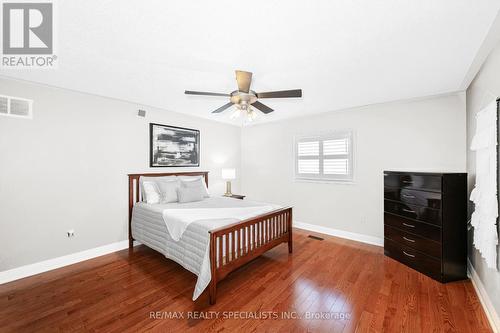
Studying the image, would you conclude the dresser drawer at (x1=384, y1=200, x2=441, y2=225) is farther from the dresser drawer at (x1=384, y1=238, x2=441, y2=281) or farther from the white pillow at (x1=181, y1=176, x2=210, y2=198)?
the white pillow at (x1=181, y1=176, x2=210, y2=198)

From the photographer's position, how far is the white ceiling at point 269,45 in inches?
56.0

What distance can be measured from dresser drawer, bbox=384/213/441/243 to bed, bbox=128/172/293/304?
58.0 inches

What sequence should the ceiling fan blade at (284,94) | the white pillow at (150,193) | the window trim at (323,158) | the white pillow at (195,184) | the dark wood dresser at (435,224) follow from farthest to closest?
the window trim at (323,158)
the white pillow at (195,184)
the white pillow at (150,193)
the dark wood dresser at (435,224)
the ceiling fan blade at (284,94)

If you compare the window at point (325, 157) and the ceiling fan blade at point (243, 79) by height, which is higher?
the ceiling fan blade at point (243, 79)

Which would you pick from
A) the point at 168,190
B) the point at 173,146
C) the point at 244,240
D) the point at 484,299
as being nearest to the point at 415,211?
the point at 484,299

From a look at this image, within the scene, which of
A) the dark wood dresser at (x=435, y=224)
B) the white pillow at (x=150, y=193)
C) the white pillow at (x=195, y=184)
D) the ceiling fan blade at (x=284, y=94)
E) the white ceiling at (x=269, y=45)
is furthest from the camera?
the white pillow at (x=195, y=184)

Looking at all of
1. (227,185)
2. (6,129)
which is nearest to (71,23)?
(6,129)

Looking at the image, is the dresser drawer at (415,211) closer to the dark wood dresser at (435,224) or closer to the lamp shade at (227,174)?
the dark wood dresser at (435,224)

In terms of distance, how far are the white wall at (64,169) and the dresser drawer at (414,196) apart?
393 centimetres

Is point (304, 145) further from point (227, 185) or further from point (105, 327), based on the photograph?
point (105, 327)

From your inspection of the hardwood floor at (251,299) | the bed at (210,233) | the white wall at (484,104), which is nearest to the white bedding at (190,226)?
the bed at (210,233)

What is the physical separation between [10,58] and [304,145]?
4392 mm

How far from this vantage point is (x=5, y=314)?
1929 millimetres

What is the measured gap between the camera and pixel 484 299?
2029 millimetres
